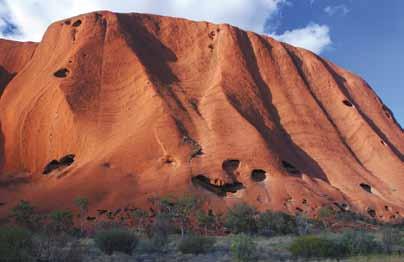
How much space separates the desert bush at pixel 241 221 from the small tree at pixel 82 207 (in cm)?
1009


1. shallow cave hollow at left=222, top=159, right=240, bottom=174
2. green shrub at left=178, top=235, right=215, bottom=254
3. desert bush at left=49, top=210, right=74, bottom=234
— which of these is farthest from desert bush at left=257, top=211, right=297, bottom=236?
green shrub at left=178, top=235, right=215, bottom=254

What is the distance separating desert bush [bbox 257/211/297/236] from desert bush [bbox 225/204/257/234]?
0.51 metres

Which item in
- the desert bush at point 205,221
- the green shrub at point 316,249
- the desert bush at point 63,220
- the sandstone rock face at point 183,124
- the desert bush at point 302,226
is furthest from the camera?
the sandstone rock face at point 183,124

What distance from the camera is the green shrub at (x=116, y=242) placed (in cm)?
1975

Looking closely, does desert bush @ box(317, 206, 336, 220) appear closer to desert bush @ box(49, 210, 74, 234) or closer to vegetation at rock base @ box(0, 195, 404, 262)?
vegetation at rock base @ box(0, 195, 404, 262)

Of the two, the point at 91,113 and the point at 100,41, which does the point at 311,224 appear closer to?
the point at 91,113

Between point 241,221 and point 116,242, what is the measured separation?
1638cm

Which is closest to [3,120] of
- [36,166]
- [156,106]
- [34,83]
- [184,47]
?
[34,83]

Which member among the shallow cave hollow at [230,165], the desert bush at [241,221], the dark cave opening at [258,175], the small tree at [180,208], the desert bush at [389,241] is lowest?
the desert bush at [389,241]

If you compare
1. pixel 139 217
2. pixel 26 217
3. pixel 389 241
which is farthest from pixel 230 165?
pixel 389 241

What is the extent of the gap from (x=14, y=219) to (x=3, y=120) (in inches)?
792

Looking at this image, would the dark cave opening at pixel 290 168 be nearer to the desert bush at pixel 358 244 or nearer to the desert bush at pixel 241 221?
the desert bush at pixel 241 221

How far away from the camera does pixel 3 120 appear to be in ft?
178

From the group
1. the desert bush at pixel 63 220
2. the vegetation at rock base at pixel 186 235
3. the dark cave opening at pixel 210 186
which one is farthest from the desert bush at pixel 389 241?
the dark cave opening at pixel 210 186
